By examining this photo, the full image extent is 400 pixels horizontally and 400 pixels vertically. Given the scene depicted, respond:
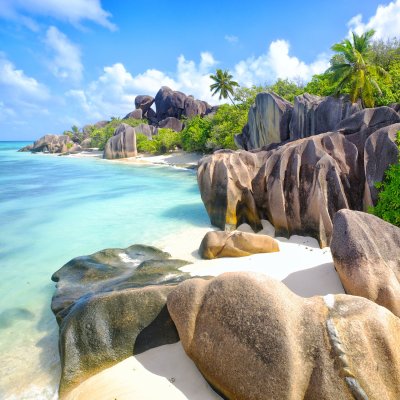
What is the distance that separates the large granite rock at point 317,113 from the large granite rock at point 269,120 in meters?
1.06

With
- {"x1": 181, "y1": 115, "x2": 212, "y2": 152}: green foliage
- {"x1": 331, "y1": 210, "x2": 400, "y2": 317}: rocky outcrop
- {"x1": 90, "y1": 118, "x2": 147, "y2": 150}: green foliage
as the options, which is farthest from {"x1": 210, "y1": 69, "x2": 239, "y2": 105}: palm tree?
{"x1": 331, "y1": 210, "x2": 400, "y2": 317}: rocky outcrop

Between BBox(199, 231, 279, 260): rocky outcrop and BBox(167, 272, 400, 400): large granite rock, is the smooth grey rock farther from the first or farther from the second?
BBox(167, 272, 400, 400): large granite rock

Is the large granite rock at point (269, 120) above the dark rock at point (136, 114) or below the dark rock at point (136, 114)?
below

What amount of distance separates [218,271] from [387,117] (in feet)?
24.7

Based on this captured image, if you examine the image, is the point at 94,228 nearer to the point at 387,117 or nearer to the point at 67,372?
the point at 67,372

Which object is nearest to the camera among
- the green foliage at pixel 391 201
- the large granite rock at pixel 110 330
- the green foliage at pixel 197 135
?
the large granite rock at pixel 110 330

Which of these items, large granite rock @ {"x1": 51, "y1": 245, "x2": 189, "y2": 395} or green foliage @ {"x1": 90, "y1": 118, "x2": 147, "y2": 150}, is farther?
green foliage @ {"x1": 90, "y1": 118, "x2": 147, "y2": 150}

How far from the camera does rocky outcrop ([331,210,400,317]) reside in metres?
4.89

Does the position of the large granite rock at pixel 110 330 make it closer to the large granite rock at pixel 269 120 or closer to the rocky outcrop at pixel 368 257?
the rocky outcrop at pixel 368 257

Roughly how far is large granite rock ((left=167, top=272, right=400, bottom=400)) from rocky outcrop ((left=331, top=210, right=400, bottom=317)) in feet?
4.15

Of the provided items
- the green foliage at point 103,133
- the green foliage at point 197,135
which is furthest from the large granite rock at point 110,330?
the green foliage at point 103,133

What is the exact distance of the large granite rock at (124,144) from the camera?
49506mm

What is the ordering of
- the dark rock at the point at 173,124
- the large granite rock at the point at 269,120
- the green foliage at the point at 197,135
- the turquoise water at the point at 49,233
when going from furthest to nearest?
the dark rock at the point at 173,124 < the green foliage at the point at 197,135 < the large granite rock at the point at 269,120 < the turquoise water at the point at 49,233

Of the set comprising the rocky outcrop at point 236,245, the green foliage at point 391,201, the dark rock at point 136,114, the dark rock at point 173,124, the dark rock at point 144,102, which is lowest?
the rocky outcrop at point 236,245
